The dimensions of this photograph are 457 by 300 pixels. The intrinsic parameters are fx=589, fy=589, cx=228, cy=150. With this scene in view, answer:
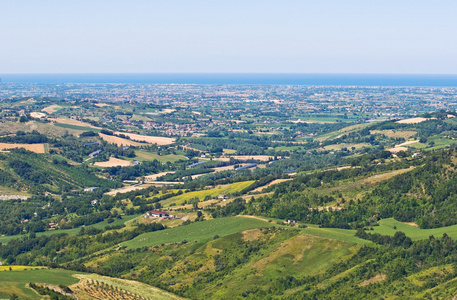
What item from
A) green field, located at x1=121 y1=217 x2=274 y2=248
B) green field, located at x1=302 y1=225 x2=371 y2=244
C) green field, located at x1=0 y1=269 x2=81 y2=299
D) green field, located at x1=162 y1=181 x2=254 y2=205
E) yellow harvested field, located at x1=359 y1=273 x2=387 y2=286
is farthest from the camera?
green field, located at x1=162 y1=181 x2=254 y2=205

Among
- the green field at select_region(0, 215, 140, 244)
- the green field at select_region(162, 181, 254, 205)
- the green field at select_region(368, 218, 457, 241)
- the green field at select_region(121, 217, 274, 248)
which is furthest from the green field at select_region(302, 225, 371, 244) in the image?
the green field at select_region(0, 215, 140, 244)

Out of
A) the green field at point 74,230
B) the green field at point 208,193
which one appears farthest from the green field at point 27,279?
the green field at point 208,193

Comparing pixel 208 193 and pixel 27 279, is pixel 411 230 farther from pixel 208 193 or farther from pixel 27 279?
pixel 27 279

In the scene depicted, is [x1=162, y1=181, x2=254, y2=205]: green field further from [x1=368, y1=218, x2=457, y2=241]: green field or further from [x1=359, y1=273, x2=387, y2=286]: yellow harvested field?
[x1=359, y1=273, x2=387, y2=286]: yellow harvested field

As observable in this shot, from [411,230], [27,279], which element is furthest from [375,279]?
[27,279]

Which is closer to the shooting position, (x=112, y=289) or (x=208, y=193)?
(x=112, y=289)

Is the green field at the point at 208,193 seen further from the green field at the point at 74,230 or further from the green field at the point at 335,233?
the green field at the point at 335,233
